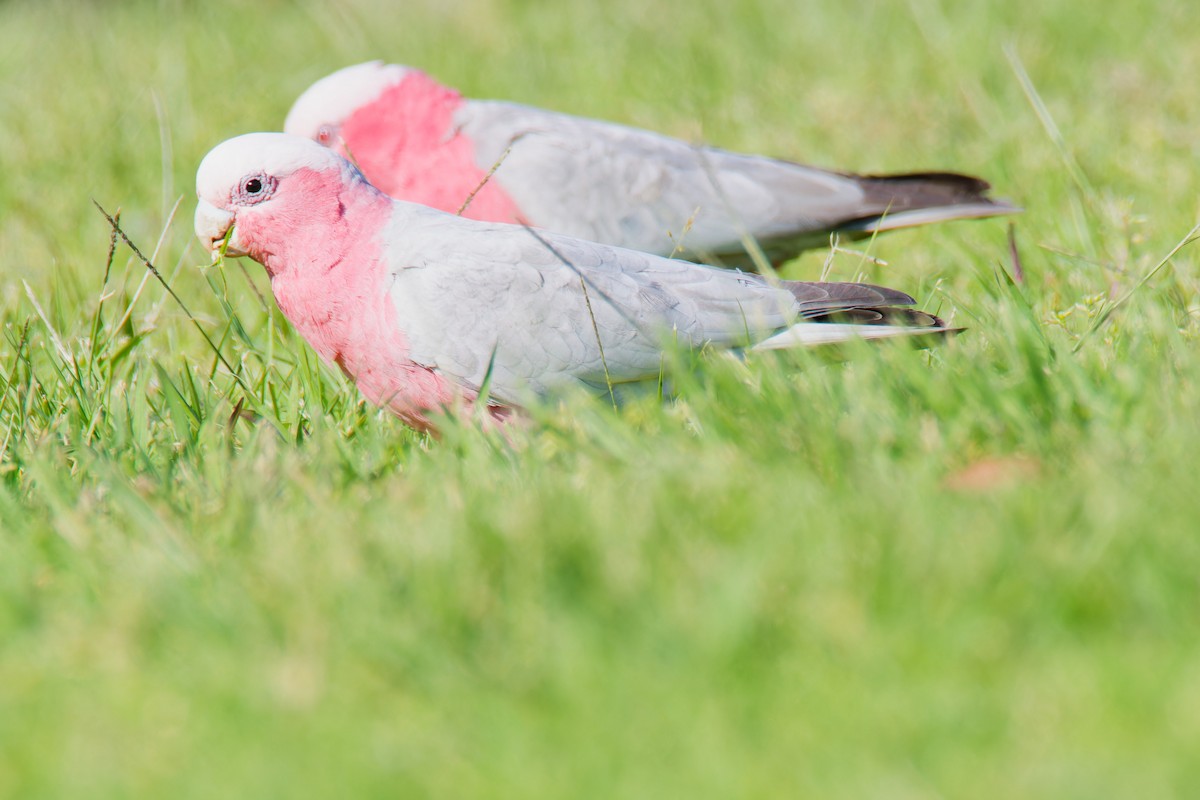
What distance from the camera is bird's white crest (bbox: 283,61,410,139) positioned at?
4.41 meters

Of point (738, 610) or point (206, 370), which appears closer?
point (738, 610)

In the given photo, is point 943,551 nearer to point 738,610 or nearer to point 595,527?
point 738,610

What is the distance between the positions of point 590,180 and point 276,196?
142 cm

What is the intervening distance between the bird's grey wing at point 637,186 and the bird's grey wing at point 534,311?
3.54 feet

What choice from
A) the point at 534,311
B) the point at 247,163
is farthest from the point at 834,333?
the point at 247,163

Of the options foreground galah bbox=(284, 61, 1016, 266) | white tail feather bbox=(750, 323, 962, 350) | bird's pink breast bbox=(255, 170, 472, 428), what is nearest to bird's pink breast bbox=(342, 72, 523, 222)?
foreground galah bbox=(284, 61, 1016, 266)

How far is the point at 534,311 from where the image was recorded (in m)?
3.10

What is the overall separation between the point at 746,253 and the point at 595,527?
267 centimetres

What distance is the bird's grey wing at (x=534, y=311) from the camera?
10.0 feet

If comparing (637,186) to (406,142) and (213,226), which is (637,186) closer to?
(406,142)

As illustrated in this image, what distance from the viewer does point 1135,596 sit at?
1763 millimetres

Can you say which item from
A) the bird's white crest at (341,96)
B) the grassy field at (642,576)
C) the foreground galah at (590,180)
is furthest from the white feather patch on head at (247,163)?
the bird's white crest at (341,96)

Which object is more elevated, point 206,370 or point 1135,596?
point 1135,596

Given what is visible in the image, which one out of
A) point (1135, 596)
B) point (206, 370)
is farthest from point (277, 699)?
point (206, 370)
